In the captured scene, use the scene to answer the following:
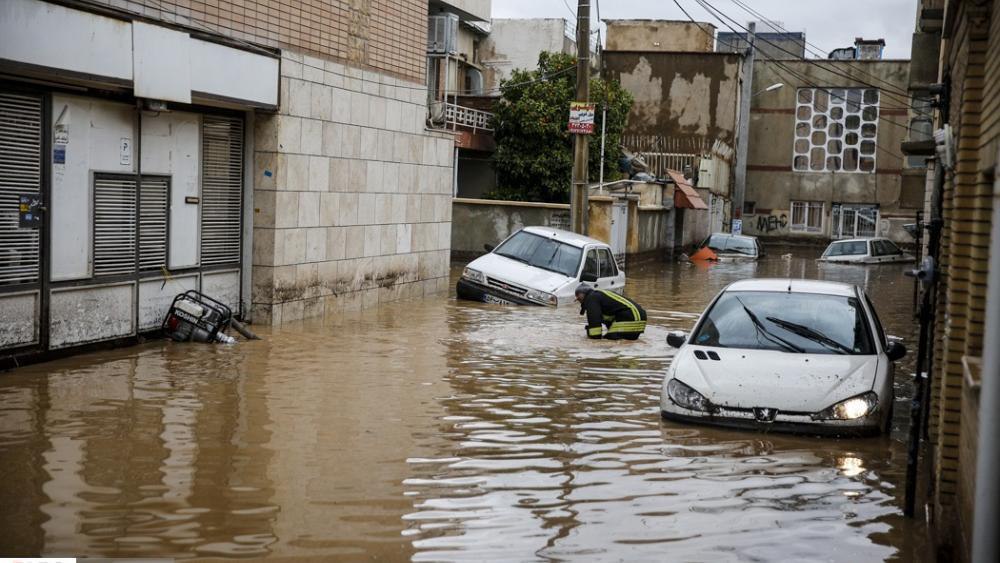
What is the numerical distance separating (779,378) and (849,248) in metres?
33.2

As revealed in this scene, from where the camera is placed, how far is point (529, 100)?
38.4 m

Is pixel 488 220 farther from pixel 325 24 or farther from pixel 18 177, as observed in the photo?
pixel 18 177

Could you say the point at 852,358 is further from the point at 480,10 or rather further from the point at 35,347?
the point at 480,10

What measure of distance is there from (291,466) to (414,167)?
523 inches

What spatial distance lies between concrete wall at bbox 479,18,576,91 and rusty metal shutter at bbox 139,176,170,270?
114 ft

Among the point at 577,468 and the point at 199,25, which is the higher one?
the point at 199,25

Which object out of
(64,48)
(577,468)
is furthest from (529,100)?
(577,468)

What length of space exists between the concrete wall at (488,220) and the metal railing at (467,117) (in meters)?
4.85

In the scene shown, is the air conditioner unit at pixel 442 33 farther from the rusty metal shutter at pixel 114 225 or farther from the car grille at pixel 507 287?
the rusty metal shutter at pixel 114 225

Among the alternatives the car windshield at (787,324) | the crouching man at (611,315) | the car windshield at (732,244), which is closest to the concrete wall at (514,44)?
the car windshield at (732,244)

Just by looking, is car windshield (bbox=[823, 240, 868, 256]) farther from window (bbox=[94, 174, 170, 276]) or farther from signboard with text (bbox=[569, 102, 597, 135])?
window (bbox=[94, 174, 170, 276])

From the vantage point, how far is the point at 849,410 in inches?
372

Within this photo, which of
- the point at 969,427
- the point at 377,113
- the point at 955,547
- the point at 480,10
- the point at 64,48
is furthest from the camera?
the point at 480,10

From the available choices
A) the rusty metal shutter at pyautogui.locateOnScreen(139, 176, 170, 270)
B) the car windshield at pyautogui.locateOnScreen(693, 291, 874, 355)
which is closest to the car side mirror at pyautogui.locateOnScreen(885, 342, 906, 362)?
the car windshield at pyautogui.locateOnScreen(693, 291, 874, 355)
